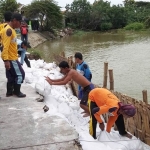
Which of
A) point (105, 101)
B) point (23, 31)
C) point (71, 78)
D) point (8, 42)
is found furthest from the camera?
point (23, 31)

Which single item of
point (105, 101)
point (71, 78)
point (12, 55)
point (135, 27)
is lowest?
point (105, 101)

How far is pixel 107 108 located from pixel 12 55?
2.00 meters

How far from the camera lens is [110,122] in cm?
425

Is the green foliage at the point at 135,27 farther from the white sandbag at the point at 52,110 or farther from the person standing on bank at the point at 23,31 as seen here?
the white sandbag at the point at 52,110

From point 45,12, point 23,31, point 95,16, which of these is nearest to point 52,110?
point 23,31

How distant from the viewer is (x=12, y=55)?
Answer: 499 centimetres

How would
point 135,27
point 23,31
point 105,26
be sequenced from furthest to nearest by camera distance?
point 105,26 < point 135,27 < point 23,31

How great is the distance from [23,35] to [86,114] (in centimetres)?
707

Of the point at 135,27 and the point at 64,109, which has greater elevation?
the point at 135,27

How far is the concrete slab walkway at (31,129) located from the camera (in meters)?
3.52

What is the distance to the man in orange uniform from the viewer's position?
3949 mm

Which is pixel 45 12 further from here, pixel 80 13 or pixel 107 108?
pixel 107 108

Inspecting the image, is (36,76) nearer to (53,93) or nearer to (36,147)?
(53,93)

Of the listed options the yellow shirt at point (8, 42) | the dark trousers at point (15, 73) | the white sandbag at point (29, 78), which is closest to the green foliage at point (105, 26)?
the white sandbag at point (29, 78)
